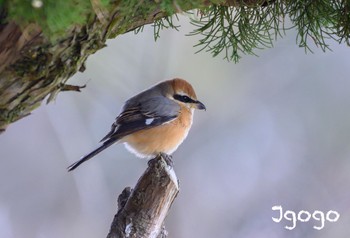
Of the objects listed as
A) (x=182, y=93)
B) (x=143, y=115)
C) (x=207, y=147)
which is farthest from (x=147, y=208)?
(x=207, y=147)

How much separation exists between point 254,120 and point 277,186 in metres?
0.28

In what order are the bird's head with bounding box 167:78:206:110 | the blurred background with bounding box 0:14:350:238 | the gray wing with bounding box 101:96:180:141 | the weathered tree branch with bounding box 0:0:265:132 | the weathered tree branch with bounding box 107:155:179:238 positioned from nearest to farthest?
1. the weathered tree branch with bounding box 0:0:265:132
2. the weathered tree branch with bounding box 107:155:179:238
3. the gray wing with bounding box 101:96:180:141
4. the bird's head with bounding box 167:78:206:110
5. the blurred background with bounding box 0:14:350:238

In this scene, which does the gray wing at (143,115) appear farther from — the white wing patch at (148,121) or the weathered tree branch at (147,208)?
the weathered tree branch at (147,208)

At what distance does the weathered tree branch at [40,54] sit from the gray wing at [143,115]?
2.60ft

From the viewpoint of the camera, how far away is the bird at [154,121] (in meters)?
1.54

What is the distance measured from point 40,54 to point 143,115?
0.91 m

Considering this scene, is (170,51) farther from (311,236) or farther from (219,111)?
(311,236)

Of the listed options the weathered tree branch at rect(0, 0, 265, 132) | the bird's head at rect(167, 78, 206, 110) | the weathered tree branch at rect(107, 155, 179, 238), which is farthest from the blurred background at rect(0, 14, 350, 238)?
the weathered tree branch at rect(0, 0, 265, 132)

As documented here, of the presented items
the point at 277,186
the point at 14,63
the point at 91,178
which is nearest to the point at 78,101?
the point at 91,178

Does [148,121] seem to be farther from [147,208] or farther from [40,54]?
[40,54]

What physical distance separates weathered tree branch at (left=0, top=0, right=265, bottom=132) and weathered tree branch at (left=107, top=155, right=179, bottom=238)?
0.37 metres

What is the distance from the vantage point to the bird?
1.54 metres

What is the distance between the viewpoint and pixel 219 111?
8.00ft

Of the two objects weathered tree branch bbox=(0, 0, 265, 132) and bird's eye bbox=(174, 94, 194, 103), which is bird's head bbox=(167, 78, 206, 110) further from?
weathered tree branch bbox=(0, 0, 265, 132)
